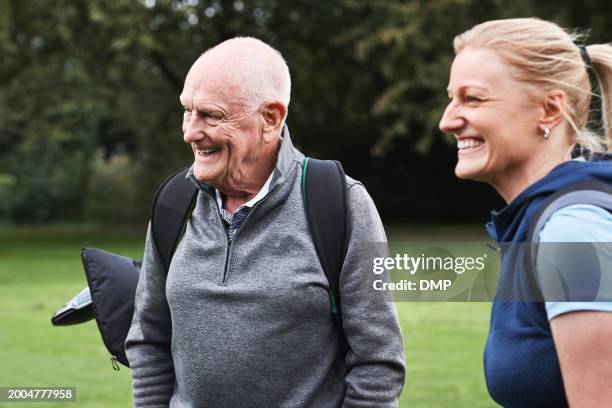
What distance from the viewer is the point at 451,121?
6.89 feet

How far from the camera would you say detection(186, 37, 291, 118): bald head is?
98.1 inches

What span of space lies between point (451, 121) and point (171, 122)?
25.2m

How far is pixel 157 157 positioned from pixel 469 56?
1101 inches

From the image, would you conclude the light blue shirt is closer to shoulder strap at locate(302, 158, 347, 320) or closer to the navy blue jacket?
the navy blue jacket

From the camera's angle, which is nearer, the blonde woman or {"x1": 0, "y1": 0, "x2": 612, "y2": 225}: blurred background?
the blonde woman

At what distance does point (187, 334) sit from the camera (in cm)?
252

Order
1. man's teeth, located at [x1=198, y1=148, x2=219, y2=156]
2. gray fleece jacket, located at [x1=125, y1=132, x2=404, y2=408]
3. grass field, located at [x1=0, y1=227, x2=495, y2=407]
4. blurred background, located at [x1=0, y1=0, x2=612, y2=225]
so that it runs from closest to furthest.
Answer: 1. gray fleece jacket, located at [x1=125, y1=132, x2=404, y2=408]
2. man's teeth, located at [x1=198, y1=148, x2=219, y2=156]
3. grass field, located at [x1=0, y1=227, x2=495, y2=407]
4. blurred background, located at [x1=0, y1=0, x2=612, y2=225]

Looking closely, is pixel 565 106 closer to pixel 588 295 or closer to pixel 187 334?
pixel 588 295

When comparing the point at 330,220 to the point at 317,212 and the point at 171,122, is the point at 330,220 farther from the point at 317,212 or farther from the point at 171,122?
the point at 171,122

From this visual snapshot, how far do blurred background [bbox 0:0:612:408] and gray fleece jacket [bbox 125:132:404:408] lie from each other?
4918mm

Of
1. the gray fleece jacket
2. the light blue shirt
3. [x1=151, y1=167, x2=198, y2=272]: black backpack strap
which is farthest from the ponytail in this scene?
[x1=151, y1=167, x2=198, y2=272]: black backpack strap

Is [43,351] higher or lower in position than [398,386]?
lower

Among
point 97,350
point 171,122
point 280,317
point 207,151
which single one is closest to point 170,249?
point 207,151

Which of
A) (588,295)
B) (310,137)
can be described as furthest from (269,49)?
(310,137)
